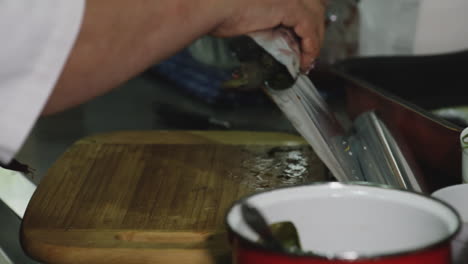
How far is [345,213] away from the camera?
0.59 meters

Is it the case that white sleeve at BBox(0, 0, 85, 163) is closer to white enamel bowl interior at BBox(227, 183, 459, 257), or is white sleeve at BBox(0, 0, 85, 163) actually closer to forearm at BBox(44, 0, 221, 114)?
forearm at BBox(44, 0, 221, 114)

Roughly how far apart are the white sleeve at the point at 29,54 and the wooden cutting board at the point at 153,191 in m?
0.19

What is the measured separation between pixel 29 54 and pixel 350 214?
30cm

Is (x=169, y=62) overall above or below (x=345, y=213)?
below

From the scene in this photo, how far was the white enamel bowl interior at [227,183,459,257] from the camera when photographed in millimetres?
572

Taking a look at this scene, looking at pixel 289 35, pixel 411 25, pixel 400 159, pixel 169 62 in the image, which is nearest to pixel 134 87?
pixel 169 62

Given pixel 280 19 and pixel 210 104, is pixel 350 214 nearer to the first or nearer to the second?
pixel 280 19

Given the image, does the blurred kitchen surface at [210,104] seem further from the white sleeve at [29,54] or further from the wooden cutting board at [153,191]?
the white sleeve at [29,54]

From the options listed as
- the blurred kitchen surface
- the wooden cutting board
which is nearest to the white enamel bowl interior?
the wooden cutting board

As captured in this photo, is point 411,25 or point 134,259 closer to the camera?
point 134,259

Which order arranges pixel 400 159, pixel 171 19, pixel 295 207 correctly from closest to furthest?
pixel 295 207 → pixel 171 19 → pixel 400 159

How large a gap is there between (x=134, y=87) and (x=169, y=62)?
0.10 meters

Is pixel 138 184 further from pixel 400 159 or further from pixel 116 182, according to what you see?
pixel 400 159

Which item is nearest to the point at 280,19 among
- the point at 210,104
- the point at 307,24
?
the point at 307,24
